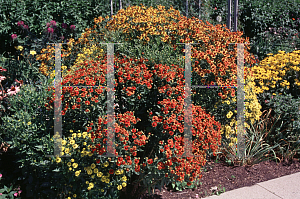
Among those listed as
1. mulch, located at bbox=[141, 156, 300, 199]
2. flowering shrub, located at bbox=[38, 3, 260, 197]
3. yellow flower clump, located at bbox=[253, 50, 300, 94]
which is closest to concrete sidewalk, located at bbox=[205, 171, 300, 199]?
mulch, located at bbox=[141, 156, 300, 199]

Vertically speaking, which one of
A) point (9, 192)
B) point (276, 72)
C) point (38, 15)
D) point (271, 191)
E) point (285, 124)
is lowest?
point (271, 191)

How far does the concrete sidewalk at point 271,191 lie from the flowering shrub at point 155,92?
0.49 metres

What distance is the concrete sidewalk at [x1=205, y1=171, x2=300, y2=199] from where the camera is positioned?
10.4 ft

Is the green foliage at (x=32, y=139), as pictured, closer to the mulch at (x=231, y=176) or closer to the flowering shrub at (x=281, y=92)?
the mulch at (x=231, y=176)

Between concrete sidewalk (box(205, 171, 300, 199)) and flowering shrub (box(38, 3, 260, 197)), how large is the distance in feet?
1.61

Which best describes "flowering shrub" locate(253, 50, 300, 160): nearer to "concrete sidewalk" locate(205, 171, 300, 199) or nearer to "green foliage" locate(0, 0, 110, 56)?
"concrete sidewalk" locate(205, 171, 300, 199)

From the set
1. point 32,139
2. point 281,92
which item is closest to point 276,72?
point 281,92

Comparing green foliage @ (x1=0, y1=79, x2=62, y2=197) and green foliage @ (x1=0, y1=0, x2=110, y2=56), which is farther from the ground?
green foliage @ (x1=0, y1=0, x2=110, y2=56)

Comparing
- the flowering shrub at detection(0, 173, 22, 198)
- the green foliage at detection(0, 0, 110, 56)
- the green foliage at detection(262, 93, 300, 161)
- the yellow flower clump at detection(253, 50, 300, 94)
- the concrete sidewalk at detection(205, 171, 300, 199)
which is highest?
the green foliage at detection(0, 0, 110, 56)

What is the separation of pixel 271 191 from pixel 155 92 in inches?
71.7

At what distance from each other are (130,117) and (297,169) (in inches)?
105

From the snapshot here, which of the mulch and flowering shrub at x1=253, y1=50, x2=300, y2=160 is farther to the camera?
flowering shrub at x1=253, y1=50, x2=300, y2=160

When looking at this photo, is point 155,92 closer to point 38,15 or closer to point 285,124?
point 285,124

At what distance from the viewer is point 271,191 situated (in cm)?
329
